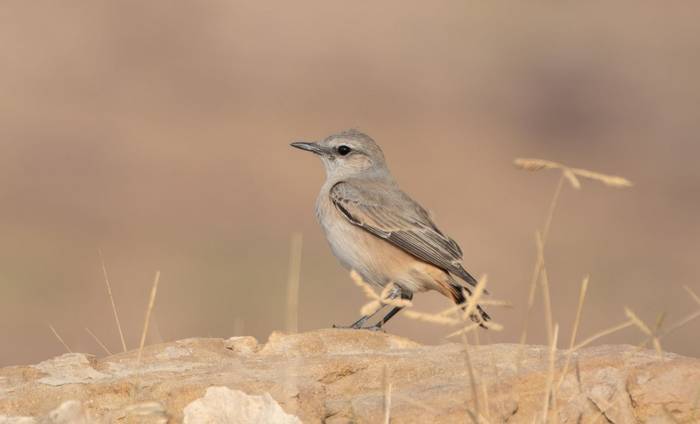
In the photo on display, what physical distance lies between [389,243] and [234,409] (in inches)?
183

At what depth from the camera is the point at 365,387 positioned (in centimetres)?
719

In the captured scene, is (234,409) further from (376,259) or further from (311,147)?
(311,147)

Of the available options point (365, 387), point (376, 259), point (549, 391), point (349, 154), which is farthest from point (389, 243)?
point (549, 391)

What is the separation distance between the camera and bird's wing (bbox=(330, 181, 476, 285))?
10.9 m

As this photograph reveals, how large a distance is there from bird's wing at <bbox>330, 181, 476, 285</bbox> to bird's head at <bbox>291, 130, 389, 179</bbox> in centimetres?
40

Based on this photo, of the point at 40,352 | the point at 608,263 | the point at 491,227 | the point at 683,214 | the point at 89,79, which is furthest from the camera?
the point at 89,79

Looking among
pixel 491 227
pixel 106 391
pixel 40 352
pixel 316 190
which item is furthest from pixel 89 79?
pixel 106 391

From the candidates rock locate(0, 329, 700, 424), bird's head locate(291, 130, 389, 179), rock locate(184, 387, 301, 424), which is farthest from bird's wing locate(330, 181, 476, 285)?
rock locate(184, 387, 301, 424)

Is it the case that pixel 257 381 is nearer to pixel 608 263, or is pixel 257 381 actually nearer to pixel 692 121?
pixel 608 263

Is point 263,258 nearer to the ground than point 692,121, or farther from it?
nearer to the ground

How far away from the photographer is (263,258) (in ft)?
84.4

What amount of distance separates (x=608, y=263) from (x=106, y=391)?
21366mm

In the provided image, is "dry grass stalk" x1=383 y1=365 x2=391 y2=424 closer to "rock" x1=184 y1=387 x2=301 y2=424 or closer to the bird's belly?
"rock" x1=184 y1=387 x2=301 y2=424

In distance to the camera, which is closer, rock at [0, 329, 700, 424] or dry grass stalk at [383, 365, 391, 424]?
dry grass stalk at [383, 365, 391, 424]
